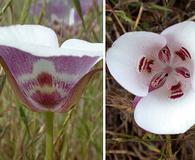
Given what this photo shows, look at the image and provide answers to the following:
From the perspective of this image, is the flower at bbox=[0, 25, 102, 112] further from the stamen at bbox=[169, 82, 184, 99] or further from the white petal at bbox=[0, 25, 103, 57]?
the stamen at bbox=[169, 82, 184, 99]

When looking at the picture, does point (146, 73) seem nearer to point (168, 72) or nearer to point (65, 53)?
point (168, 72)

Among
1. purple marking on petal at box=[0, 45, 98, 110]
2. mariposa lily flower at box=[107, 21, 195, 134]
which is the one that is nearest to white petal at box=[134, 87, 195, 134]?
mariposa lily flower at box=[107, 21, 195, 134]

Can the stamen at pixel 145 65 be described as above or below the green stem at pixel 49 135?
above

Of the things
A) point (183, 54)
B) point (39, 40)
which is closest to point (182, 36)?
point (183, 54)

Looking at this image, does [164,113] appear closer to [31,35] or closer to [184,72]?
[184,72]

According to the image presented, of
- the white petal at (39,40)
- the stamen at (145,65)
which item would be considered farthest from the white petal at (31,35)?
the stamen at (145,65)

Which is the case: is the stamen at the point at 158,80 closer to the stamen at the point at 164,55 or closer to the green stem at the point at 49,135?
the stamen at the point at 164,55

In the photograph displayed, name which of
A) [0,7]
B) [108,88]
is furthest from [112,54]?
[0,7]
